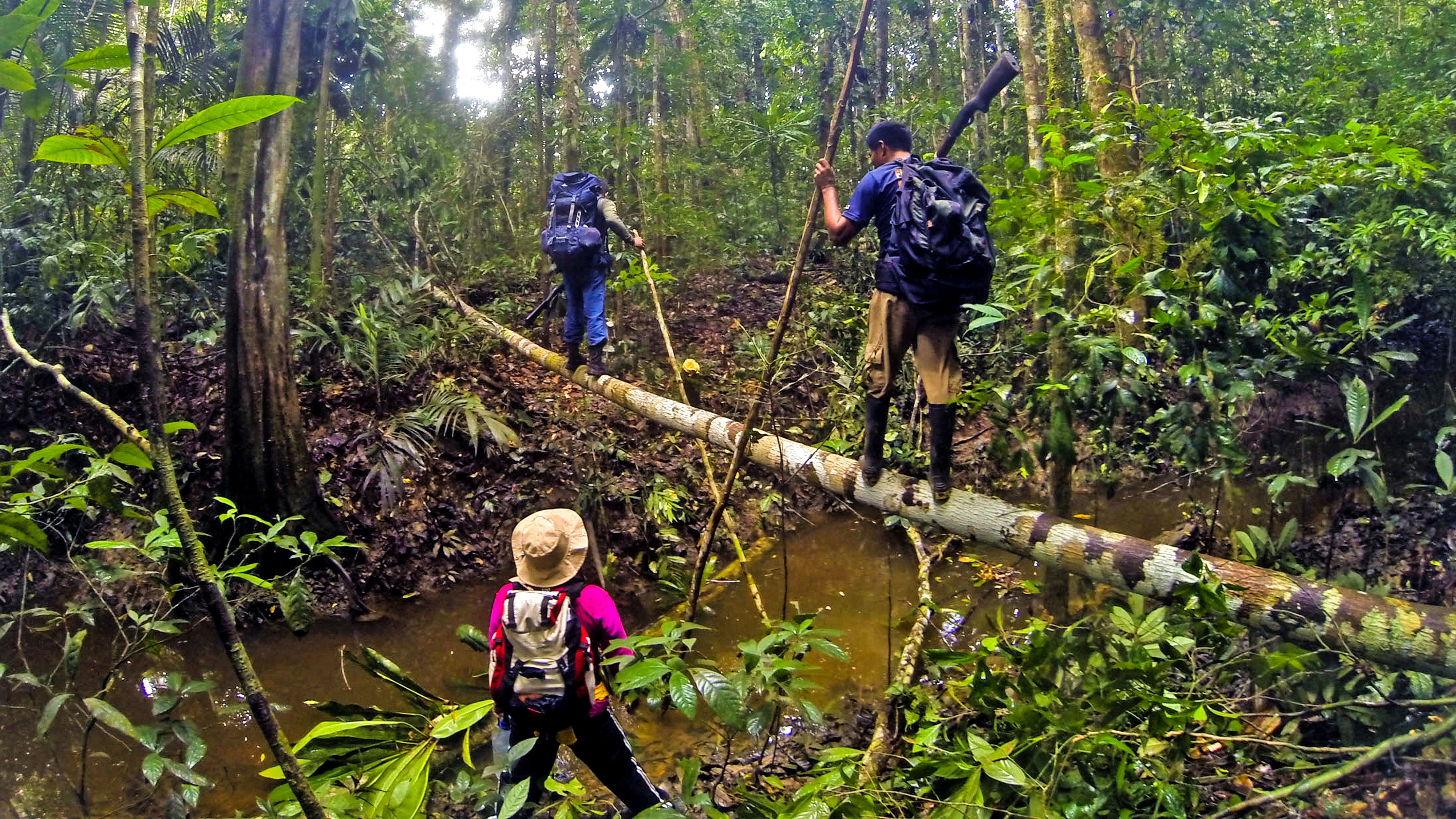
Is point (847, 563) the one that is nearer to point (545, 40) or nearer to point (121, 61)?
point (121, 61)

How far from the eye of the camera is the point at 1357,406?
11.3 feet

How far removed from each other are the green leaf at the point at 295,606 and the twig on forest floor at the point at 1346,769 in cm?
460

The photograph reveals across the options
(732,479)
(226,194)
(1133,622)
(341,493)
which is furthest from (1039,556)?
(226,194)

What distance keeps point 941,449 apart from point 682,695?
1.84m

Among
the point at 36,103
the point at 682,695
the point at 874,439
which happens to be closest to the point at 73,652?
Answer: the point at 36,103

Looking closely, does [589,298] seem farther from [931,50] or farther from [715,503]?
[931,50]

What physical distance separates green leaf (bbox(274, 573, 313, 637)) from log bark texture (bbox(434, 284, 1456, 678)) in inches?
112

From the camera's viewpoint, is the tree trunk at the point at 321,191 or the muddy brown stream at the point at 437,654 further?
the tree trunk at the point at 321,191

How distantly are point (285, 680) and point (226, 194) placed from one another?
3863mm

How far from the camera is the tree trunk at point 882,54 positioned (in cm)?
1287

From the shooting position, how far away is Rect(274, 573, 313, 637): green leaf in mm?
4488

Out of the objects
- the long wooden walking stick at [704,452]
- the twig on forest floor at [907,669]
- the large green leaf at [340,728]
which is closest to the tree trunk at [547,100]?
the long wooden walking stick at [704,452]

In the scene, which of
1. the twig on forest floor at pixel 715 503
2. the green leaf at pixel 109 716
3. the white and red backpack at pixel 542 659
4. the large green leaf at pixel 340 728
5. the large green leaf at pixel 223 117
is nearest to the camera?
the large green leaf at pixel 223 117

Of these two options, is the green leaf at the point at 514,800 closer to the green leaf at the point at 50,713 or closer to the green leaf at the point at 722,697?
the green leaf at the point at 722,697
